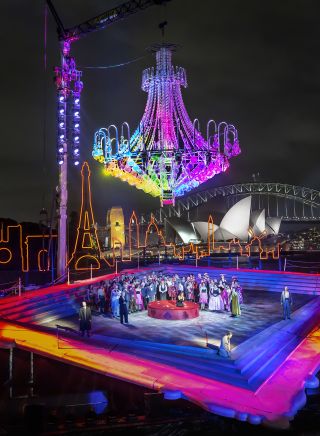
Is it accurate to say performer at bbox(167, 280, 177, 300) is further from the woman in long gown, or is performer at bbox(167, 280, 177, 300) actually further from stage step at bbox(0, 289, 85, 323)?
stage step at bbox(0, 289, 85, 323)

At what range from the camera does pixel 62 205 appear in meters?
15.5

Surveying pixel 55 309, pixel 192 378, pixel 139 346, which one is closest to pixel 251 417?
pixel 192 378

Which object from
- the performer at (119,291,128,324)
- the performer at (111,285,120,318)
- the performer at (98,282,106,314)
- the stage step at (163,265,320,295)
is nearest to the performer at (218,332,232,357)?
the performer at (119,291,128,324)

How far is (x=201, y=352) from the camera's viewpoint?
9023 millimetres

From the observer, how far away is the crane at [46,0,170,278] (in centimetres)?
1549

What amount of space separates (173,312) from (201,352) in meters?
3.73

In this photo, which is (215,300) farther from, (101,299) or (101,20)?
(101,20)

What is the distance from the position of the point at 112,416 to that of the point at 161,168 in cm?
1239

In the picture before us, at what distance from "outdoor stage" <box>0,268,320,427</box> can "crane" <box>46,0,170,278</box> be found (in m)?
3.02

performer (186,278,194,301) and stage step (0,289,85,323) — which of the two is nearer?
stage step (0,289,85,323)

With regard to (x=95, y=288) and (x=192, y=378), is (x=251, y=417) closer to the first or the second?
(x=192, y=378)

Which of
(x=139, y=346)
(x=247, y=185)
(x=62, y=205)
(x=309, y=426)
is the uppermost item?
(x=247, y=185)

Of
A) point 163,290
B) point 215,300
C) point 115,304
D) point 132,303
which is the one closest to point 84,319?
point 115,304

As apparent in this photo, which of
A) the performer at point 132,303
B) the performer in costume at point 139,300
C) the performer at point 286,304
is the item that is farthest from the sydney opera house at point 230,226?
the performer at point 286,304
